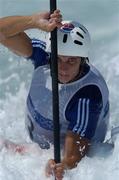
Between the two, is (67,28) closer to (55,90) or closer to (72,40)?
(72,40)

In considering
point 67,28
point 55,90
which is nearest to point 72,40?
point 67,28

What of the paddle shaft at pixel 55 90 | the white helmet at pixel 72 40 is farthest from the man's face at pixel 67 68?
the paddle shaft at pixel 55 90

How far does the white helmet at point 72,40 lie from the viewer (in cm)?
328

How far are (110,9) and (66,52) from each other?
2.56 m

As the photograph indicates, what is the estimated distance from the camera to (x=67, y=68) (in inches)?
131

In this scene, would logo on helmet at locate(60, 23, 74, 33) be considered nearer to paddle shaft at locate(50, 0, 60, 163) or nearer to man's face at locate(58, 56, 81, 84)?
man's face at locate(58, 56, 81, 84)

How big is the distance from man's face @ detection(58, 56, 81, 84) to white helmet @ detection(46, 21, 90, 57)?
2cm

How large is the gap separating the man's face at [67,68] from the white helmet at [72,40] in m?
0.02

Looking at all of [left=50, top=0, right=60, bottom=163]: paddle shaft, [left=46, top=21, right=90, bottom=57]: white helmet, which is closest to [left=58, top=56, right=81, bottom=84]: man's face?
[left=46, top=21, right=90, bottom=57]: white helmet

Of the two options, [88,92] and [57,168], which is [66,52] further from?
[57,168]

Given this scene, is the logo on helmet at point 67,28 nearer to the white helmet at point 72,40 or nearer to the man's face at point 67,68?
the white helmet at point 72,40

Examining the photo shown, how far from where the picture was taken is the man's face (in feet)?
10.8

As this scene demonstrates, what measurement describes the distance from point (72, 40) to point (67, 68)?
0.11 m

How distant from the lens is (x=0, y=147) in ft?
12.0
